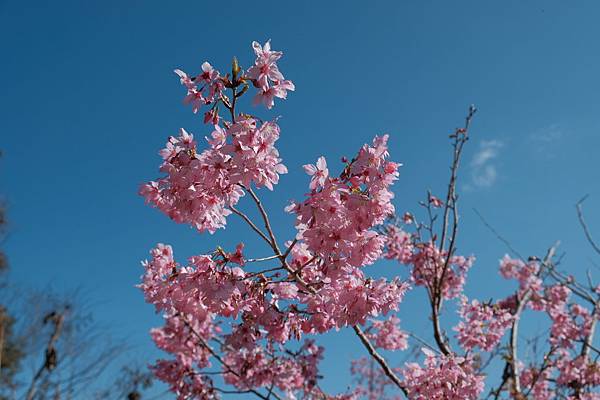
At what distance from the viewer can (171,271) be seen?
2953 millimetres

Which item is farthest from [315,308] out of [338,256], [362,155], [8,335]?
[8,335]

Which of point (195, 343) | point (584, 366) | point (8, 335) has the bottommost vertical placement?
point (195, 343)

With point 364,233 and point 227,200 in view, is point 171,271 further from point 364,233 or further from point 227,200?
point 364,233

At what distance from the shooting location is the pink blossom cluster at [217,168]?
7.20 feet

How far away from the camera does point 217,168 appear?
227 centimetres

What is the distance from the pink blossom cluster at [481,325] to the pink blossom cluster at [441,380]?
6.10 feet

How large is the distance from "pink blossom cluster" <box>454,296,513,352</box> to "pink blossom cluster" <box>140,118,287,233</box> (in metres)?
3.58

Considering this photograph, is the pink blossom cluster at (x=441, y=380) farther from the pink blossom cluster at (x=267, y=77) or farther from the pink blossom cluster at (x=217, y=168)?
the pink blossom cluster at (x=267, y=77)

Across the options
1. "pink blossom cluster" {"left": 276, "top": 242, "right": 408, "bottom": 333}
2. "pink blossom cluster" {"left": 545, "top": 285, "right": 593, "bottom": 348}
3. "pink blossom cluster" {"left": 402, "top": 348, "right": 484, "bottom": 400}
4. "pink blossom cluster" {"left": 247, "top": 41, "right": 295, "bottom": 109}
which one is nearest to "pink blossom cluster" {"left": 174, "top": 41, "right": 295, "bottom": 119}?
"pink blossom cluster" {"left": 247, "top": 41, "right": 295, "bottom": 109}

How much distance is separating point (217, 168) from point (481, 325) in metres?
3.93

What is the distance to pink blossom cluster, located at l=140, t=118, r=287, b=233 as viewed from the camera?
7.20 ft

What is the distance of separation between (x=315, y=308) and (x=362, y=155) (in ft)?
3.58

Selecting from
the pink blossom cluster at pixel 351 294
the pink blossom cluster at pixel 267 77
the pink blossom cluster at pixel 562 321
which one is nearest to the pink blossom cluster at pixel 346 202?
the pink blossom cluster at pixel 351 294

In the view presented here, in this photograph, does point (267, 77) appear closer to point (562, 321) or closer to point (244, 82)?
point (244, 82)
